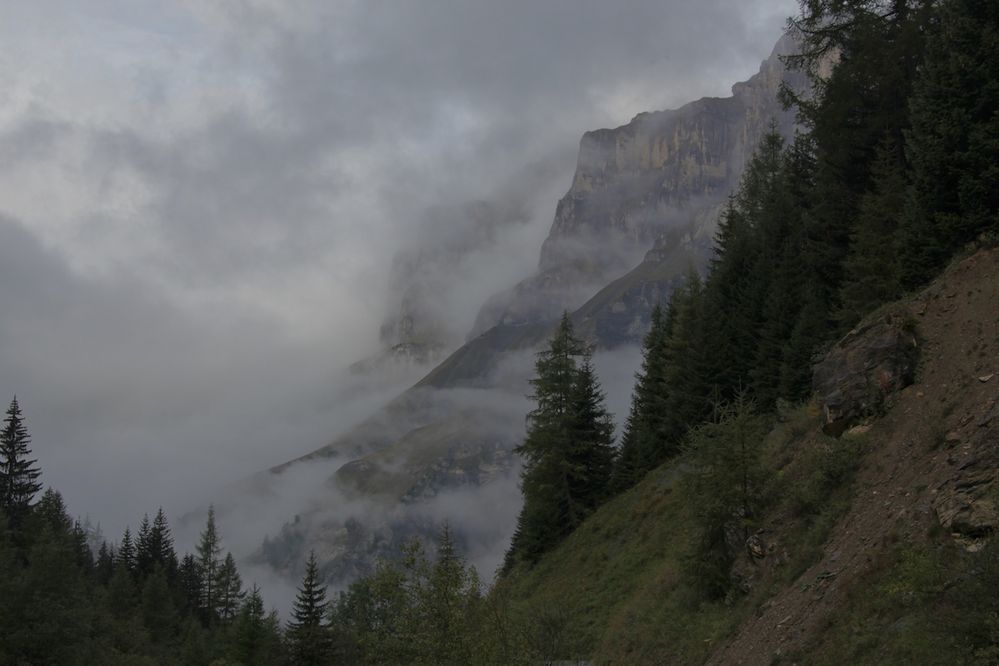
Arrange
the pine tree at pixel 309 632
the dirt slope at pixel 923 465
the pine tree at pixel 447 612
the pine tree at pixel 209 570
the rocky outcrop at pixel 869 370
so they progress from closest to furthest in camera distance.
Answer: the dirt slope at pixel 923 465 < the pine tree at pixel 447 612 < the rocky outcrop at pixel 869 370 < the pine tree at pixel 309 632 < the pine tree at pixel 209 570

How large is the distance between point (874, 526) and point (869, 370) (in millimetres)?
5515

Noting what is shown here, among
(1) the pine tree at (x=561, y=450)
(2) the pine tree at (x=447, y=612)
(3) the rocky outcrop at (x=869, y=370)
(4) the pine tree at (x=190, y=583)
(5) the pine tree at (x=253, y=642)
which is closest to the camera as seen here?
(2) the pine tree at (x=447, y=612)

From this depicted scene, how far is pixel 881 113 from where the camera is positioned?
29.3 meters

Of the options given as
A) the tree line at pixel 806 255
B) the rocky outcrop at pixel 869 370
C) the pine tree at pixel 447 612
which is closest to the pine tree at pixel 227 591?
the tree line at pixel 806 255

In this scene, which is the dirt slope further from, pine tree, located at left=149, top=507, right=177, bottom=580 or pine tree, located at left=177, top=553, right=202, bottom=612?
pine tree, located at left=149, top=507, right=177, bottom=580

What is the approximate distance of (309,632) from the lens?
47.0m

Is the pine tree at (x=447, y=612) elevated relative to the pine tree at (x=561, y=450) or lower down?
lower down

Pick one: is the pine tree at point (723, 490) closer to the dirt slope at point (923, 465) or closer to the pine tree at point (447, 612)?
the dirt slope at point (923, 465)

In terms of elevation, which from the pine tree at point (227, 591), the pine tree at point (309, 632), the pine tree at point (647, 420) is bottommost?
the pine tree at point (309, 632)

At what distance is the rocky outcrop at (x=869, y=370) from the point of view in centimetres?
1862

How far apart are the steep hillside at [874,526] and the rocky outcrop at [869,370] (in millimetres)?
47

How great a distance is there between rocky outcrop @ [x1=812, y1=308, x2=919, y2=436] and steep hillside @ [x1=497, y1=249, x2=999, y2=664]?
0.15 ft

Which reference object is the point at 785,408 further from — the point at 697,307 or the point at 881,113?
the point at 697,307

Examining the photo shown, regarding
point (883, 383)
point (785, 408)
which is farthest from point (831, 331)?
point (883, 383)
